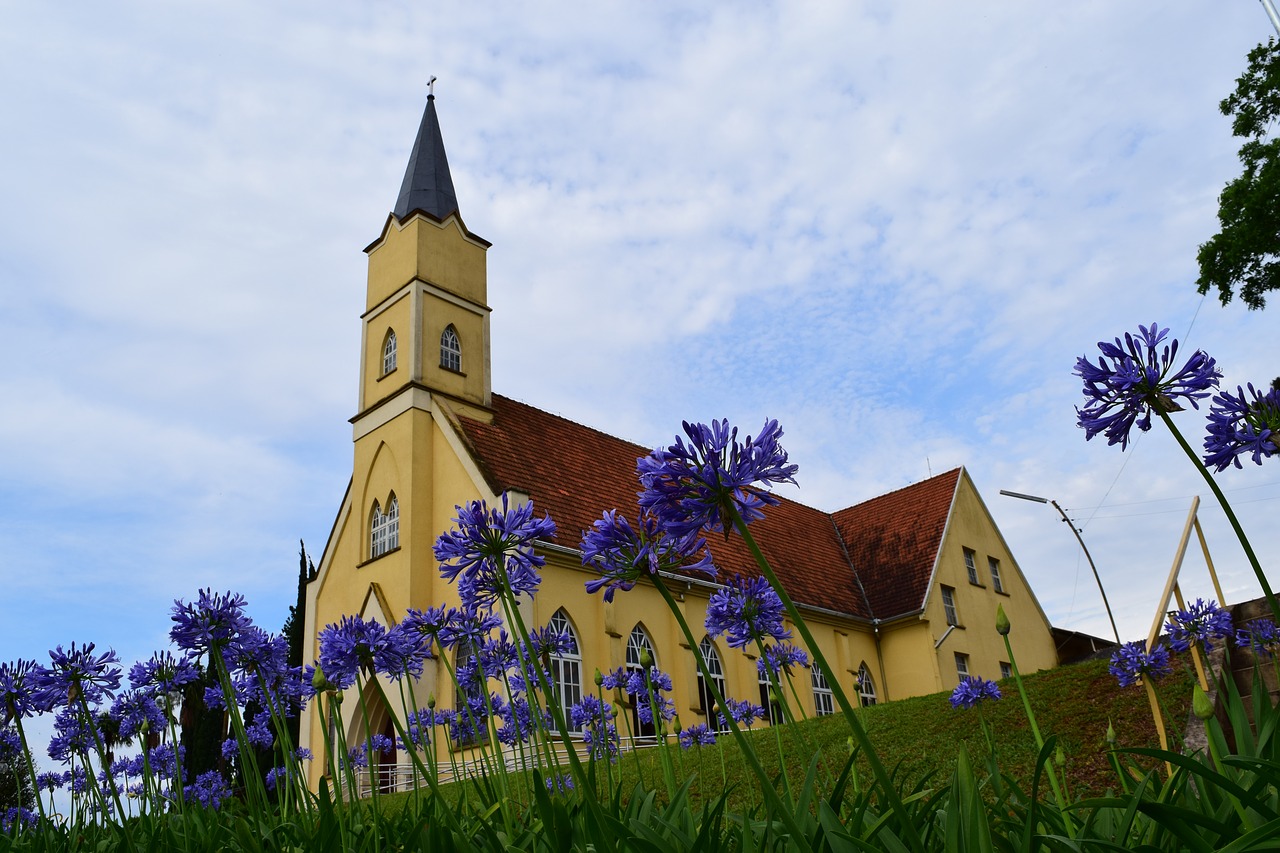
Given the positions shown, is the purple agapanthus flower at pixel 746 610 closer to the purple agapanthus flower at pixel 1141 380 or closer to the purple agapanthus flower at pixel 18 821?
the purple agapanthus flower at pixel 1141 380

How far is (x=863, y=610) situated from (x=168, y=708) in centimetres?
2677

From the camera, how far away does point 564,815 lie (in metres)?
3.01

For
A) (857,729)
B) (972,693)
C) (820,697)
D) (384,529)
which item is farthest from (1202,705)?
(820,697)

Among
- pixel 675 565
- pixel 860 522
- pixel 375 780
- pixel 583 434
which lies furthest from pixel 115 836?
pixel 860 522

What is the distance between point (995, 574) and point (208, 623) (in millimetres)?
A: 32876

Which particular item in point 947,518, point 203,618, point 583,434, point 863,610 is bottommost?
point 203,618

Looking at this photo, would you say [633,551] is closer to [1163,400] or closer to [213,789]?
[1163,400]

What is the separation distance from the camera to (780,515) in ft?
107

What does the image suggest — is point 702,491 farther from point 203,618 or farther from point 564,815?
point 203,618

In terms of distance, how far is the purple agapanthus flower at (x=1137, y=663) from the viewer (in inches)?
214

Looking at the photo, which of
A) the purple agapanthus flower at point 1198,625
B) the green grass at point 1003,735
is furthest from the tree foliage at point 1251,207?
the purple agapanthus flower at point 1198,625

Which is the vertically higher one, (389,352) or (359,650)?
(389,352)

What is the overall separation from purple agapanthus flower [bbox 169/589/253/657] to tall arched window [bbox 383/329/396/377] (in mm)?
21930

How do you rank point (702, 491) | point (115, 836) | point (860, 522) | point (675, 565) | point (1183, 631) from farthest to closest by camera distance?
point (860, 522) → point (1183, 631) → point (115, 836) → point (675, 565) → point (702, 491)
